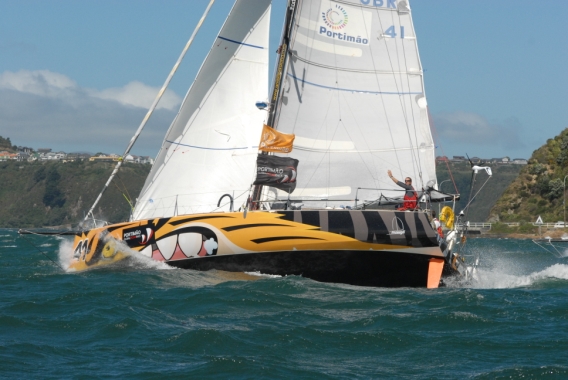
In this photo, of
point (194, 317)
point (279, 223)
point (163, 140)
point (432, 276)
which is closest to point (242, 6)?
point (163, 140)

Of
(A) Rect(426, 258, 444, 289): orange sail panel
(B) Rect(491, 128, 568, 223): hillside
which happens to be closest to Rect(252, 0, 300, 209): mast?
(A) Rect(426, 258, 444, 289): orange sail panel

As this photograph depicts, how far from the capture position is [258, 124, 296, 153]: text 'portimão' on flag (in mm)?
18984

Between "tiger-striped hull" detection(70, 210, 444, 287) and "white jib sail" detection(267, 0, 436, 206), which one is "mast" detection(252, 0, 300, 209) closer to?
"white jib sail" detection(267, 0, 436, 206)

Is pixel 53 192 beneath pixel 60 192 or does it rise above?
beneath

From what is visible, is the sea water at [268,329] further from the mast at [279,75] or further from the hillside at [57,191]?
the hillside at [57,191]

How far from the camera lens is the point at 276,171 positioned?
18.9m

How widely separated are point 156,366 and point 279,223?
7.07 meters

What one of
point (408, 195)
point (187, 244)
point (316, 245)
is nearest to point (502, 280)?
point (408, 195)

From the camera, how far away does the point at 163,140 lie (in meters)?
20.1

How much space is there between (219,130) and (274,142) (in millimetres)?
1574

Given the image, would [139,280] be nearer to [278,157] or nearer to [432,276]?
[278,157]

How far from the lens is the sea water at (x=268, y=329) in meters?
10.4

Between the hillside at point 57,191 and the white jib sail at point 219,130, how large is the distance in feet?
323

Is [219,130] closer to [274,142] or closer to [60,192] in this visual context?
[274,142]
